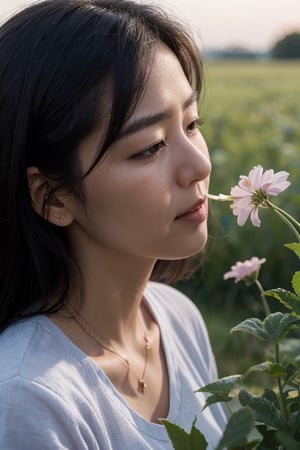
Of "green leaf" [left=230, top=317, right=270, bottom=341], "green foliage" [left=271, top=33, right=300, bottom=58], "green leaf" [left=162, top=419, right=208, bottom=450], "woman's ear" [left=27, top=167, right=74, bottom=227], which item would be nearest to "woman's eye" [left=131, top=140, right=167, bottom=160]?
"woman's ear" [left=27, top=167, right=74, bottom=227]

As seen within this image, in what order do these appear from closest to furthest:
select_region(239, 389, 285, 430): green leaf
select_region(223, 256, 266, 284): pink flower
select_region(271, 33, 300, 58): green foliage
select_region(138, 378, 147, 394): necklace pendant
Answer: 1. select_region(239, 389, 285, 430): green leaf
2. select_region(223, 256, 266, 284): pink flower
3. select_region(138, 378, 147, 394): necklace pendant
4. select_region(271, 33, 300, 58): green foliage

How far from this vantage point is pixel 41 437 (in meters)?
1.11

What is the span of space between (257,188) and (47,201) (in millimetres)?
449

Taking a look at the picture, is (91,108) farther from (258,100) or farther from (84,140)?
(258,100)

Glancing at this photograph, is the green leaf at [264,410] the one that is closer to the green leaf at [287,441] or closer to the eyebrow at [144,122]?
the green leaf at [287,441]

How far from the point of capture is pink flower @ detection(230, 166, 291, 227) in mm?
879

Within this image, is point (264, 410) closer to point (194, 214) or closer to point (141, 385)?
point (194, 214)

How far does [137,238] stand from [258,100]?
629 centimetres

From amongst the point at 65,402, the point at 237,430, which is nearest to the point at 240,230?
the point at 65,402

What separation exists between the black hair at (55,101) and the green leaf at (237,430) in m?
0.56

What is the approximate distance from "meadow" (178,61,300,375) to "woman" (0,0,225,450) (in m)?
0.45

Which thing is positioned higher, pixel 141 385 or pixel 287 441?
pixel 287 441

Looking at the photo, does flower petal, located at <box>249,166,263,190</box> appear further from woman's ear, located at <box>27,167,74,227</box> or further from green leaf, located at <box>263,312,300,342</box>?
woman's ear, located at <box>27,167,74,227</box>

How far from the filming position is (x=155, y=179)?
114 centimetres
